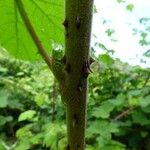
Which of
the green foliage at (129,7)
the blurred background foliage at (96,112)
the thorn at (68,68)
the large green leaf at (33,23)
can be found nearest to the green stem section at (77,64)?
the thorn at (68,68)

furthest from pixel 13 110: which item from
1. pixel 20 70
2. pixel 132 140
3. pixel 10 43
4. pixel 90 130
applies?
pixel 10 43

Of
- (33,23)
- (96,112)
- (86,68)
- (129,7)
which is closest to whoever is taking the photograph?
(86,68)

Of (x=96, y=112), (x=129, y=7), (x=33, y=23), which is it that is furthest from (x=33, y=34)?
(x=129, y=7)

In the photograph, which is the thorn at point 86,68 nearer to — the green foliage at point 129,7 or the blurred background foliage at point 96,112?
the blurred background foliage at point 96,112

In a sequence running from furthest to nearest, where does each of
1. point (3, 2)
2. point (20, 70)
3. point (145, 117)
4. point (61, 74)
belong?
1. point (20, 70)
2. point (145, 117)
3. point (3, 2)
4. point (61, 74)

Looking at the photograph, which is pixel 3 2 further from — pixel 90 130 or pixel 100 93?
pixel 100 93

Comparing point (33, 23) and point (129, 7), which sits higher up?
point (129, 7)

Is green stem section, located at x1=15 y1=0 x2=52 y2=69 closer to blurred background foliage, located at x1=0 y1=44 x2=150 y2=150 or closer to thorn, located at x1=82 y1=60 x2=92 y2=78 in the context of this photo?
thorn, located at x1=82 y1=60 x2=92 y2=78

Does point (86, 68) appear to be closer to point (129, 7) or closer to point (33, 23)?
point (33, 23)
